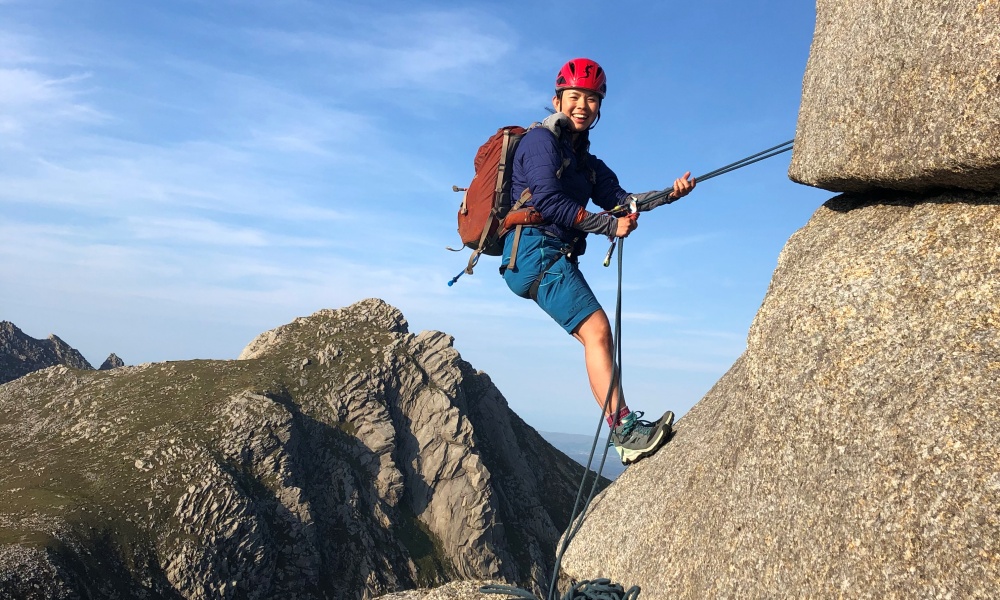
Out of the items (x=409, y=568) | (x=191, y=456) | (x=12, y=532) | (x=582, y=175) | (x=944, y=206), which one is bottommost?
(x=409, y=568)

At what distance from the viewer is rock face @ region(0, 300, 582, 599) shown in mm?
→ 118812

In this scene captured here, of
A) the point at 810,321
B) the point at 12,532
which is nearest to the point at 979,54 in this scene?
the point at 810,321

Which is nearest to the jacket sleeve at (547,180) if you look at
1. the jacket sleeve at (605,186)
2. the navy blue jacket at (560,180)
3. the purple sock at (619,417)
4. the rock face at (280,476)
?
the navy blue jacket at (560,180)

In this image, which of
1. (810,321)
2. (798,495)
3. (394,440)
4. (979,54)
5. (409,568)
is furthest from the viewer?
(394,440)

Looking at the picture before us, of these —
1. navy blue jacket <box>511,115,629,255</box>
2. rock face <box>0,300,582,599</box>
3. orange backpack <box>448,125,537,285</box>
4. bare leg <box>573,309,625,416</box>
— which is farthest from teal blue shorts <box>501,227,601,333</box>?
rock face <box>0,300,582,599</box>

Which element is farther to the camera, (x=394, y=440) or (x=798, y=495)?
(x=394, y=440)

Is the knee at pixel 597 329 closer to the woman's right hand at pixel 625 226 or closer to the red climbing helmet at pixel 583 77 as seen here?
the woman's right hand at pixel 625 226

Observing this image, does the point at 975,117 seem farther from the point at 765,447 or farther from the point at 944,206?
the point at 765,447

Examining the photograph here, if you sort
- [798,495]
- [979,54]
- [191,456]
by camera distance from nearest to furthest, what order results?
[979,54] → [798,495] → [191,456]

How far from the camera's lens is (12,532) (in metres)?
106

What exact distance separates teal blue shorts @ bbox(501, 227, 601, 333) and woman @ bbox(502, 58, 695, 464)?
16 mm

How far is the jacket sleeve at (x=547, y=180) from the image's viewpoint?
35.3 ft

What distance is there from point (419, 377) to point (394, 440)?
17.9m

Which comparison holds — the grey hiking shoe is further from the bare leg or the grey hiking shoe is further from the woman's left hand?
the woman's left hand
